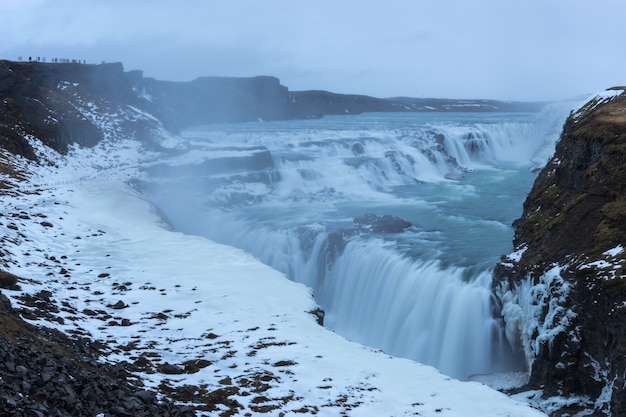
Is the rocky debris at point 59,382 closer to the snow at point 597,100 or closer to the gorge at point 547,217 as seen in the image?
the gorge at point 547,217

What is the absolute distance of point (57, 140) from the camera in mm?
36969

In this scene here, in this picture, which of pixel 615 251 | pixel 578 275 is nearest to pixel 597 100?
pixel 615 251

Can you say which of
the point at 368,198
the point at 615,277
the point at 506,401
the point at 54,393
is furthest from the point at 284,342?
the point at 368,198

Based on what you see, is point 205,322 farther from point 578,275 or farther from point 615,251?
point 615,251

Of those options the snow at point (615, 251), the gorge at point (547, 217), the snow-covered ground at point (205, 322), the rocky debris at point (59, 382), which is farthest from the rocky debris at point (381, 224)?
the rocky debris at point (59, 382)

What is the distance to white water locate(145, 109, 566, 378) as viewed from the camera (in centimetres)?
1875

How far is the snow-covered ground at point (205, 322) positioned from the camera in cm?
1070

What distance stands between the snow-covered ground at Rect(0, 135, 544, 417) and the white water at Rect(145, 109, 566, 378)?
402cm

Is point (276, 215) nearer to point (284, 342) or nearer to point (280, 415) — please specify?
point (284, 342)

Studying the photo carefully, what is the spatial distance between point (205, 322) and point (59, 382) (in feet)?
Answer: 20.5

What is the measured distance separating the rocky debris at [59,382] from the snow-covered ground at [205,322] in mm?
1150

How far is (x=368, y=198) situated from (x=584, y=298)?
25.8m

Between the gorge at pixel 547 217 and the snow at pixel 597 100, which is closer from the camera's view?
the gorge at pixel 547 217

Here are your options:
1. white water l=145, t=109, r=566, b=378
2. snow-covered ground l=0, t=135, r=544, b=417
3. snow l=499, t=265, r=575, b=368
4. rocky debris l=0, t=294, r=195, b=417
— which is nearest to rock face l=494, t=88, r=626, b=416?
snow l=499, t=265, r=575, b=368
